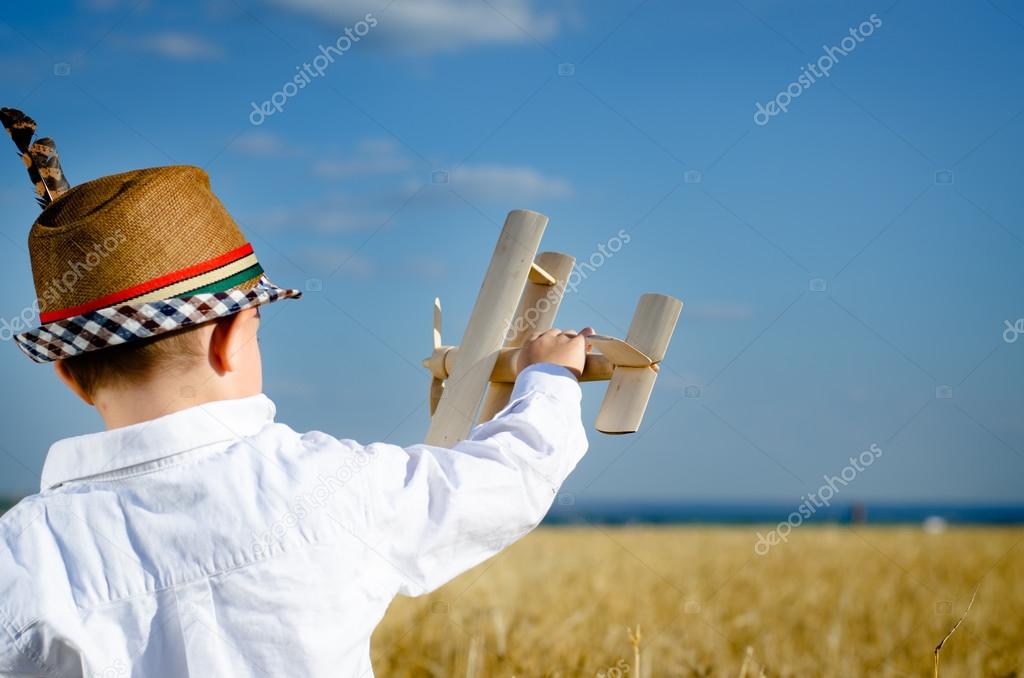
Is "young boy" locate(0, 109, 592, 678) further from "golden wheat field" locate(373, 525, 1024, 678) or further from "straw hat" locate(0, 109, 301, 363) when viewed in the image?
"golden wheat field" locate(373, 525, 1024, 678)

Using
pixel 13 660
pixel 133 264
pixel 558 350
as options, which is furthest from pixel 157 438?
pixel 558 350

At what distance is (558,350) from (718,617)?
313 centimetres

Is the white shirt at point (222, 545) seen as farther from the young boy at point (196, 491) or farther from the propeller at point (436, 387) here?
the propeller at point (436, 387)

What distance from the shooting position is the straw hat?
1.73m

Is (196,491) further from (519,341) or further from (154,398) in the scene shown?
(519,341)

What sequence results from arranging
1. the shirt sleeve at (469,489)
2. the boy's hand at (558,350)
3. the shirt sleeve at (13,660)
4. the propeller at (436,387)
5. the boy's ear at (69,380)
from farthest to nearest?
1. the propeller at (436,387)
2. the boy's hand at (558,350)
3. the boy's ear at (69,380)
4. the shirt sleeve at (469,489)
5. the shirt sleeve at (13,660)

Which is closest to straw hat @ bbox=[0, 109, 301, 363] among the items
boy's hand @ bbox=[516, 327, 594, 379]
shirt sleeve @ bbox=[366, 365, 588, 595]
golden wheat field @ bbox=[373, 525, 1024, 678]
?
shirt sleeve @ bbox=[366, 365, 588, 595]

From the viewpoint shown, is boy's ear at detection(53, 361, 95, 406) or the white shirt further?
boy's ear at detection(53, 361, 95, 406)

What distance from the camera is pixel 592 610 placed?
15.5 feet

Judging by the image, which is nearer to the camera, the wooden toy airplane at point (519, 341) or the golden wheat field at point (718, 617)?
the wooden toy airplane at point (519, 341)

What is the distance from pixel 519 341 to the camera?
2.38m

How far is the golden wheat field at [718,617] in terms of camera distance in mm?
3523

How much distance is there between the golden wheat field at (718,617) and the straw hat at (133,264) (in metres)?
1.17

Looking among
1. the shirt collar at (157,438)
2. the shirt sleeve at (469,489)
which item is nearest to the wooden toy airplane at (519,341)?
the shirt sleeve at (469,489)
